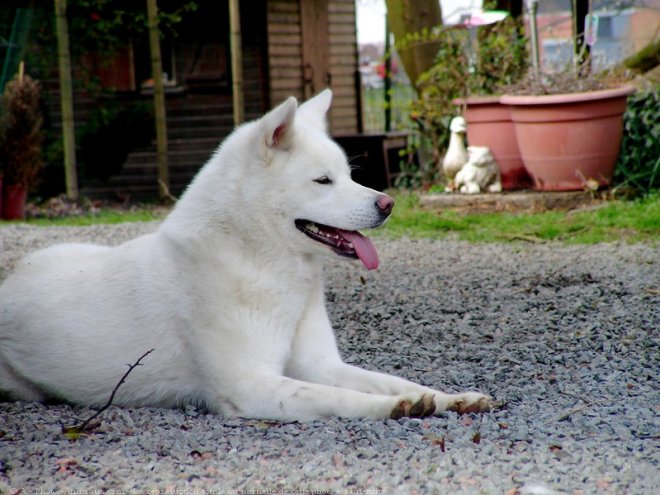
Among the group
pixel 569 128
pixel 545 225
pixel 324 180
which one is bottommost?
pixel 545 225

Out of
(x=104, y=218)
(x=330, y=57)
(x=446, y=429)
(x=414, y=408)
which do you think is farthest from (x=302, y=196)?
(x=330, y=57)

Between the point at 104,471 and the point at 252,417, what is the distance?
55 cm

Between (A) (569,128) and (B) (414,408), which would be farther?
(A) (569,128)

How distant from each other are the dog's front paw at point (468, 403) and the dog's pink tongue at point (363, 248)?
517mm

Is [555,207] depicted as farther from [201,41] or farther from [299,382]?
[201,41]

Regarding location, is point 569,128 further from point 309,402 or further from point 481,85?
point 309,402

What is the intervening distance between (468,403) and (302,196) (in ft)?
2.87

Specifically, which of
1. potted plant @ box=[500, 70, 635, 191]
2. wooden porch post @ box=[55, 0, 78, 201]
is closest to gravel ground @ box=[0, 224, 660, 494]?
potted plant @ box=[500, 70, 635, 191]

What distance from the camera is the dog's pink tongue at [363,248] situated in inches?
120

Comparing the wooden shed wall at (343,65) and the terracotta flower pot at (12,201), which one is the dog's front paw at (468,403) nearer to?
the terracotta flower pot at (12,201)

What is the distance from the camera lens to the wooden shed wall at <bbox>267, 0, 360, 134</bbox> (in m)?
13.8

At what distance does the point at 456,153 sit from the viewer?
8.69m

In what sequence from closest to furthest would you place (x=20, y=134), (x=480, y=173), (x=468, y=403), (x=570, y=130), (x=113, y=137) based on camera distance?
(x=468, y=403) < (x=570, y=130) < (x=480, y=173) < (x=20, y=134) < (x=113, y=137)

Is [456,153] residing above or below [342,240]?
below
